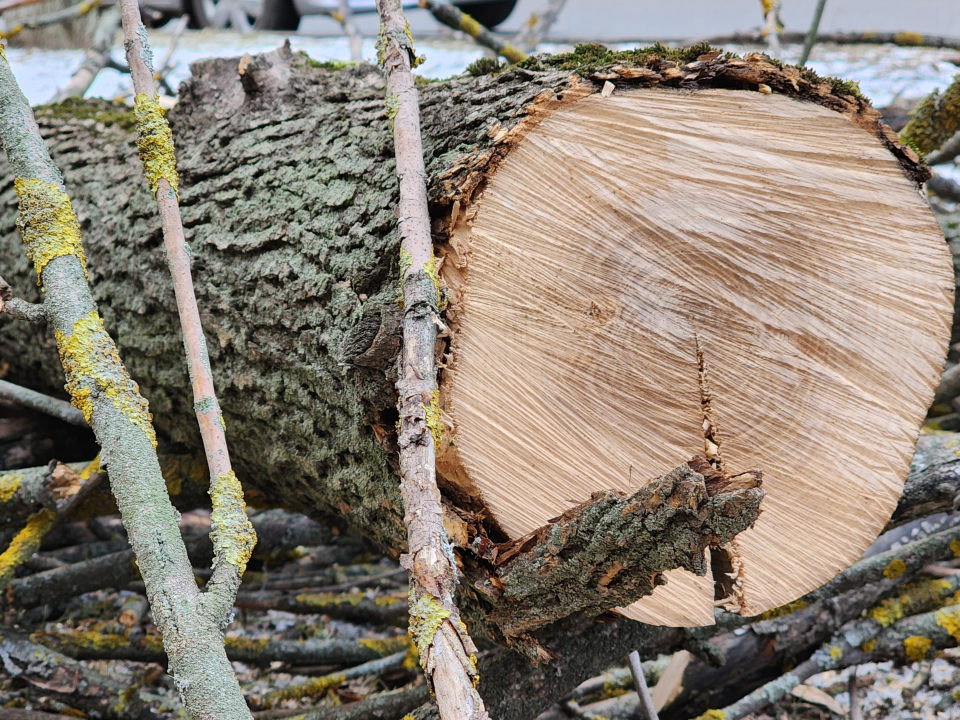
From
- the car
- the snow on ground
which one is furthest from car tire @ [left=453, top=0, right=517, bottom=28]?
the snow on ground

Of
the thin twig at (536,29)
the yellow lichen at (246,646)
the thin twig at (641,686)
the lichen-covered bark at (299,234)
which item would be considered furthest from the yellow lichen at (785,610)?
the thin twig at (536,29)

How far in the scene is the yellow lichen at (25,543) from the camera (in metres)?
1.68

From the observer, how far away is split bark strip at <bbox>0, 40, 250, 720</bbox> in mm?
1065

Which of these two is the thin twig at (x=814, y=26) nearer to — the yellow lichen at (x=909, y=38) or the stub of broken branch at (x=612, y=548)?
the yellow lichen at (x=909, y=38)

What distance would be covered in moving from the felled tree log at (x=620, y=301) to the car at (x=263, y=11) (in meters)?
4.94

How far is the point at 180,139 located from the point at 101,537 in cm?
151

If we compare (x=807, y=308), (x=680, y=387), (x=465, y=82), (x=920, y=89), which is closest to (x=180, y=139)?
(x=465, y=82)

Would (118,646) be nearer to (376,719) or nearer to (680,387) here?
(376,719)

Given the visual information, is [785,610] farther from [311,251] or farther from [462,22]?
[462,22]

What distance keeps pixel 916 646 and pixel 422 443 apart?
1.72 m

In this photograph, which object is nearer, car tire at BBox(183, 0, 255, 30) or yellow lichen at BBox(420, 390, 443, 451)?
yellow lichen at BBox(420, 390, 443, 451)

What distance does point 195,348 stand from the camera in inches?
49.8

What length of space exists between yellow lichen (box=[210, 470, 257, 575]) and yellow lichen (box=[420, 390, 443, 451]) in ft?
1.08

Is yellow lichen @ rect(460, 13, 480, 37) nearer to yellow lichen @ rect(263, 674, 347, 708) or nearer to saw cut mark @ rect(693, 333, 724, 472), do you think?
saw cut mark @ rect(693, 333, 724, 472)
